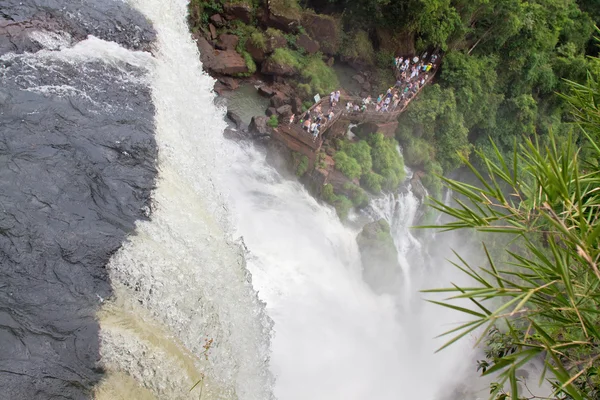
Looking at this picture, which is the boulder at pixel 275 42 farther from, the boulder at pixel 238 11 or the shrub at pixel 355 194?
the shrub at pixel 355 194

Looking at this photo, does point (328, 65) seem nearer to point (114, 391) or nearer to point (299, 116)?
point (299, 116)

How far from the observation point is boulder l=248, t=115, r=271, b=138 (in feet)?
48.7

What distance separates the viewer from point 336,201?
14.8 m

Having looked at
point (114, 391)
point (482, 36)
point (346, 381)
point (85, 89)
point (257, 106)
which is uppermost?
point (482, 36)

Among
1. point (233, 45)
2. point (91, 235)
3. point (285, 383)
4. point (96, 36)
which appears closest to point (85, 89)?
point (96, 36)

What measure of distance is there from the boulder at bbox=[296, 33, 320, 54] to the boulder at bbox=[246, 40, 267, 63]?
1.52m

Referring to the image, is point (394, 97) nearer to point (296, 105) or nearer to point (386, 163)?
point (386, 163)

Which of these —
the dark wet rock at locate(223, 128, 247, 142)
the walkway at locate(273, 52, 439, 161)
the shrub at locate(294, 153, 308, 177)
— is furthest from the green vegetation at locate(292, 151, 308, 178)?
the dark wet rock at locate(223, 128, 247, 142)

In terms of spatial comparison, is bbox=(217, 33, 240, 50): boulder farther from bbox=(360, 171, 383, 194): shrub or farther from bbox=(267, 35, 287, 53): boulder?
bbox=(360, 171, 383, 194): shrub

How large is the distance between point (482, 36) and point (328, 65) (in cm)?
716

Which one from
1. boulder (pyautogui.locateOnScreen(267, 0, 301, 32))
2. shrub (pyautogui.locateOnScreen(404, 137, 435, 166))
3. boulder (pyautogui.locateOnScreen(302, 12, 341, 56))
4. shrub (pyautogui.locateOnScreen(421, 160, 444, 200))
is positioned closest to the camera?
boulder (pyautogui.locateOnScreen(267, 0, 301, 32))

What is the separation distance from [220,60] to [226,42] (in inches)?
43.1

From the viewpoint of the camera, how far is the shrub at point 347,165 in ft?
50.3

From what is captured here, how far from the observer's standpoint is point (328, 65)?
1830cm
